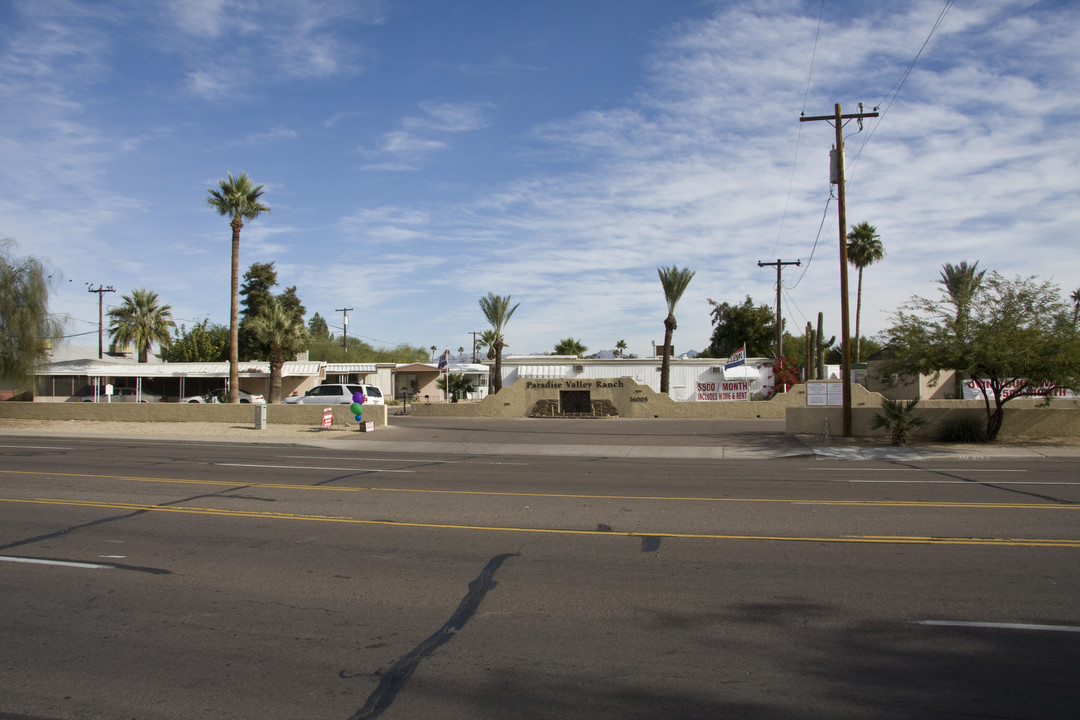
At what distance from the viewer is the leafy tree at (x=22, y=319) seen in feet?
112

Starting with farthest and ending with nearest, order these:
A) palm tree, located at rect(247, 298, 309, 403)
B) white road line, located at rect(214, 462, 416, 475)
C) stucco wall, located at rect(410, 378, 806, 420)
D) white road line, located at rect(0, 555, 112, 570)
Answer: palm tree, located at rect(247, 298, 309, 403)
stucco wall, located at rect(410, 378, 806, 420)
white road line, located at rect(214, 462, 416, 475)
white road line, located at rect(0, 555, 112, 570)

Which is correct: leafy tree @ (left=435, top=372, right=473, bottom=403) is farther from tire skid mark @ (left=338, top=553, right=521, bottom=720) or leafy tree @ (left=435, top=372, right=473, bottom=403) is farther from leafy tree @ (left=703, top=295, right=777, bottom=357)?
tire skid mark @ (left=338, top=553, right=521, bottom=720)

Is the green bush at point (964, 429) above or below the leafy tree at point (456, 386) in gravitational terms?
below

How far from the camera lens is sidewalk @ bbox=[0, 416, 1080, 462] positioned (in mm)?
23297

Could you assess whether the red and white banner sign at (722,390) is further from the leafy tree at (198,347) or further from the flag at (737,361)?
the leafy tree at (198,347)

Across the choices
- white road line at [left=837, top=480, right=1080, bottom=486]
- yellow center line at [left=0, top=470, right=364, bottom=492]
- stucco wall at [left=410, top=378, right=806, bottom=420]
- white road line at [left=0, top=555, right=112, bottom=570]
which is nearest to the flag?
stucco wall at [left=410, top=378, right=806, bottom=420]

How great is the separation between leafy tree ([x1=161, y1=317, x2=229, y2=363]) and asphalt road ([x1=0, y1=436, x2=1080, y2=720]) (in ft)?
185

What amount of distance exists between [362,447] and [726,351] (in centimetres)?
5150

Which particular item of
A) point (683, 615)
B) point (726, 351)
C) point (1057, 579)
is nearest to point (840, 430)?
point (1057, 579)

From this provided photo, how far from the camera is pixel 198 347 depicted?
220 ft

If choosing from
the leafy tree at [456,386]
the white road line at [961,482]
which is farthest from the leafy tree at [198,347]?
the white road line at [961,482]

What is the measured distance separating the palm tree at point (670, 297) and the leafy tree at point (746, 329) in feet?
74.0

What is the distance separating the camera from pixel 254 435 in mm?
29922

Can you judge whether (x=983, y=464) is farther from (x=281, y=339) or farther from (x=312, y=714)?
(x=281, y=339)
